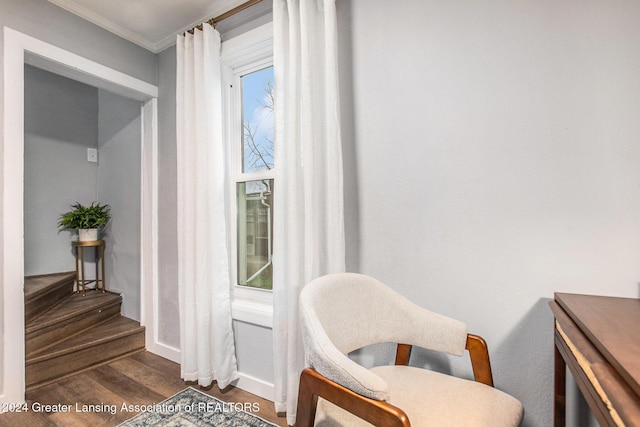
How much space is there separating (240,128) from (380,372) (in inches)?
70.0

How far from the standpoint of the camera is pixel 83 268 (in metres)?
2.85

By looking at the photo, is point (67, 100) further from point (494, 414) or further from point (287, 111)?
point (494, 414)

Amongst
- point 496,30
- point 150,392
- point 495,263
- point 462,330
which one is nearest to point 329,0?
point 496,30

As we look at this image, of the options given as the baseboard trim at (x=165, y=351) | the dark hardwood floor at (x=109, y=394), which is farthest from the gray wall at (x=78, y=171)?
the dark hardwood floor at (x=109, y=394)

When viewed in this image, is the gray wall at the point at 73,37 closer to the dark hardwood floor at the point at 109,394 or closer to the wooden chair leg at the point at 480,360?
the dark hardwood floor at the point at 109,394

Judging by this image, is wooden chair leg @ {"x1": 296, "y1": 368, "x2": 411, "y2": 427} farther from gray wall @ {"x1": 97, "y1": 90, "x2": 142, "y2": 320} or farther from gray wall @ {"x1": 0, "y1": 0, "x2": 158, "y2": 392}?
gray wall @ {"x1": 97, "y1": 90, "x2": 142, "y2": 320}

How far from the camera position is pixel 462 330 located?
1.12 meters

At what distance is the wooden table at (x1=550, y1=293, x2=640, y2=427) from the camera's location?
1.72 ft

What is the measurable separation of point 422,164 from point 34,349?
2.81 m

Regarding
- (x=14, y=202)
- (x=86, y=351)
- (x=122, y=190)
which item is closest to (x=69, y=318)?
(x=86, y=351)

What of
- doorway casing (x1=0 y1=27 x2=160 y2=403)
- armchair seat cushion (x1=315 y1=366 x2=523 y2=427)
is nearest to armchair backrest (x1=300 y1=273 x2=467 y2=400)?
armchair seat cushion (x1=315 y1=366 x2=523 y2=427)

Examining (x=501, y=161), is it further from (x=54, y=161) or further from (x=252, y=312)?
(x=54, y=161)

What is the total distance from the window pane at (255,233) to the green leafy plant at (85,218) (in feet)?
5.70

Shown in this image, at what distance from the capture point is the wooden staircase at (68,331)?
6.74ft
